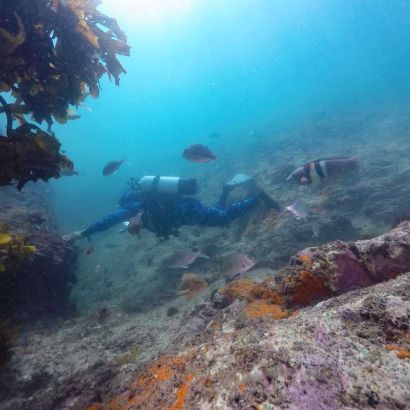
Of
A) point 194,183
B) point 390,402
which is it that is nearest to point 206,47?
point 194,183

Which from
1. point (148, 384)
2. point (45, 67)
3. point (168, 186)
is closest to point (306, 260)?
point (148, 384)

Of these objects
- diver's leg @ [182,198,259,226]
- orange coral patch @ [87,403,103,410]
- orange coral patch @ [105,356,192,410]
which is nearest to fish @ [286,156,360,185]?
diver's leg @ [182,198,259,226]

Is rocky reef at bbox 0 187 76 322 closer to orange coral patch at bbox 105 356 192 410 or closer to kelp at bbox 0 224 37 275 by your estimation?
kelp at bbox 0 224 37 275

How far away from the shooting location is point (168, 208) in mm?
7594

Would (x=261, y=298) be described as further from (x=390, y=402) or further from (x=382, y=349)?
(x=390, y=402)

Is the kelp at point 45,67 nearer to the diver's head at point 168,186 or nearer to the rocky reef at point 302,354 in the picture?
the rocky reef at point 302,354

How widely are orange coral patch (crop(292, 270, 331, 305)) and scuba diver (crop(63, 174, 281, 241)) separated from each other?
472 centimetres

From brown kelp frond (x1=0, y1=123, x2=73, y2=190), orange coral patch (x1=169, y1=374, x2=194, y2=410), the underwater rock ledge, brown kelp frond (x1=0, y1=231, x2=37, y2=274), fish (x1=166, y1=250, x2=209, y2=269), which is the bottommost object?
orange coral patch (x1=169, y1=374, x2=194, y2=410)

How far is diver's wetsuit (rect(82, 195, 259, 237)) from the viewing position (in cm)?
740

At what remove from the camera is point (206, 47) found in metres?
111

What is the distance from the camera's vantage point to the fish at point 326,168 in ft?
15.7

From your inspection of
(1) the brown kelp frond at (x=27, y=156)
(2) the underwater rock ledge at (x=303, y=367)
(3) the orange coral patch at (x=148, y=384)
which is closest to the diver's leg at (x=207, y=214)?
(1) the brown kelp frond at (x=27, y=156)

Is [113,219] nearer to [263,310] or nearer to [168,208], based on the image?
[168,208]

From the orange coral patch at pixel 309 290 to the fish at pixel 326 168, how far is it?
228cm
